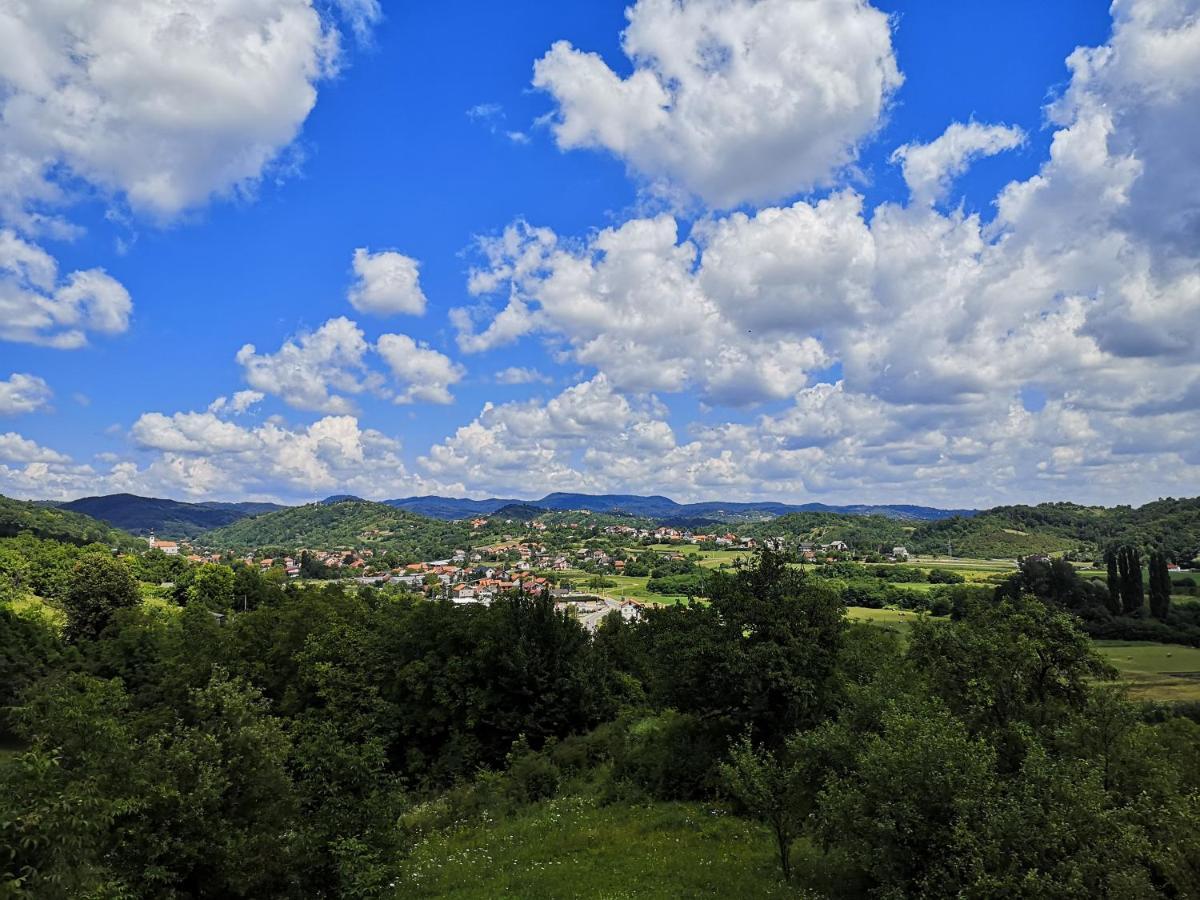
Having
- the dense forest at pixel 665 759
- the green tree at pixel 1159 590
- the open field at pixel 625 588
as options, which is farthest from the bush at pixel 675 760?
the open field at pixel 625 588

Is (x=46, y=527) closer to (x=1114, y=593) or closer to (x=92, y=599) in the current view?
(x=92, y=599)

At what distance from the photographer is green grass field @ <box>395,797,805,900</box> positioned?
19125mm

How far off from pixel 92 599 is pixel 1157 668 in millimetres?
120269

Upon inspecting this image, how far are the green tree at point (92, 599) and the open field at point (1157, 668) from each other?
Answer: 342 feet

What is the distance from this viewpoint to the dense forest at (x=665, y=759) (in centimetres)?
1195

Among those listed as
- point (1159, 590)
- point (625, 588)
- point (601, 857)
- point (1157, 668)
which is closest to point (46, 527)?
point (625, 588)

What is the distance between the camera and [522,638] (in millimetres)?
40281

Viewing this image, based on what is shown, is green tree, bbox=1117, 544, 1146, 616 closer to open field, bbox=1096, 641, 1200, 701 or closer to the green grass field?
open field, bbox=1096, 641, 1200, 701

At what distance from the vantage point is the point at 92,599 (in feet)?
262

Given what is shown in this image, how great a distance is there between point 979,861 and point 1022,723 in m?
8.21

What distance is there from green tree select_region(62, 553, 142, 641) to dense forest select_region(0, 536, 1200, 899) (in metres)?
48.9

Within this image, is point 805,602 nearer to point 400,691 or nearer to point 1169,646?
point 400,691

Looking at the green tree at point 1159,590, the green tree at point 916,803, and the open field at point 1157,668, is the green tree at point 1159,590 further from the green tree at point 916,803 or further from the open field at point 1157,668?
the green tree at point 916,803

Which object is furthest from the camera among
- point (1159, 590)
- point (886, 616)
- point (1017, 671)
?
point (886, 616)
